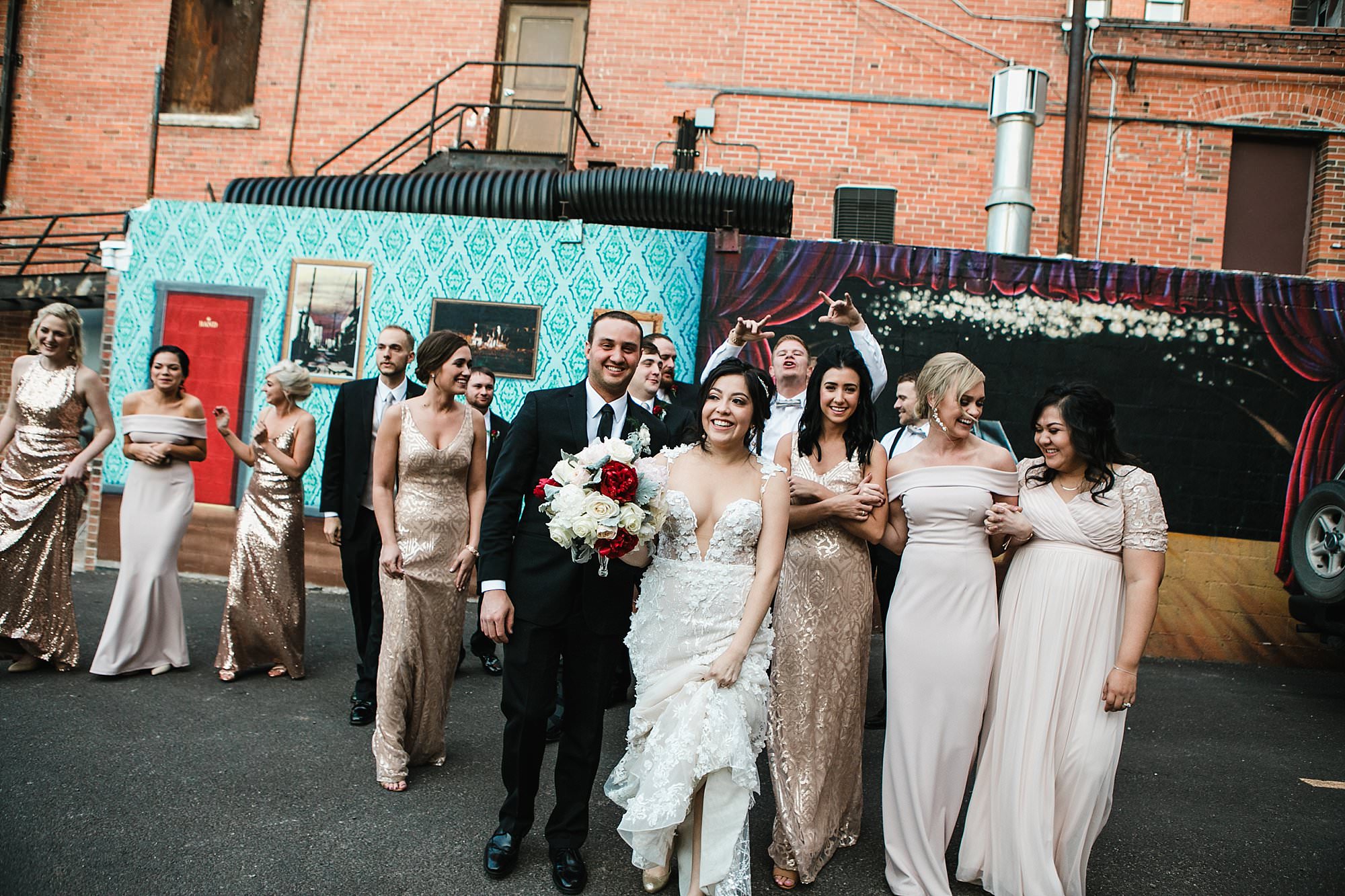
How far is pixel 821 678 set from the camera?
3.80 m

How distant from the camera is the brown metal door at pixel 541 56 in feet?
39.8

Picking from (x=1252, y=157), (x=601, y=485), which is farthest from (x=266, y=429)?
(x=1252, y=157)

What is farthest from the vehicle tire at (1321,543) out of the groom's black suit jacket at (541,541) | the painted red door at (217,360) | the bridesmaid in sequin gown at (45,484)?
the painted red door at (217,360)

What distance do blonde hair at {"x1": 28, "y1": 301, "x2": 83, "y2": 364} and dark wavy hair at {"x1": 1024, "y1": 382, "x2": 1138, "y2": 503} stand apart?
5.77 meters

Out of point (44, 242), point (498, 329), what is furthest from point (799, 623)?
point (44, 242)

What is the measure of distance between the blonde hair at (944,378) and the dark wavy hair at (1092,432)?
0.35m

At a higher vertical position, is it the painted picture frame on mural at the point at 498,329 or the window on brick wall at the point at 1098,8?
the window on brick wall at the point at 1098,8

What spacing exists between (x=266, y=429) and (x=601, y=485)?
3.72 metres

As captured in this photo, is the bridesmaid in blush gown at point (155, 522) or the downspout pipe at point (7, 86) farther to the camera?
the downspout pipe at point (7, 86)

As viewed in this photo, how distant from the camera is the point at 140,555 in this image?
5863 millimetres

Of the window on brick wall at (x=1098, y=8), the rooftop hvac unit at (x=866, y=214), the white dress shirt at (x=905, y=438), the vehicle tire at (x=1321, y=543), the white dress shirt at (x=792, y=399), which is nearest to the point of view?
the white dress shirt at (x=792, y=399)

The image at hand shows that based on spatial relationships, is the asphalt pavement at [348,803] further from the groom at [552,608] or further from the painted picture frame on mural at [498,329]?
the painted picture frame on mural at [498,329]

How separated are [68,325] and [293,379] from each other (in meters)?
1.50

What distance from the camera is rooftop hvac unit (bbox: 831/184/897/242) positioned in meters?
10.2
